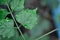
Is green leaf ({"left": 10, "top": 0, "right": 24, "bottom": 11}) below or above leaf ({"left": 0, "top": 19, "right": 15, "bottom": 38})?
above

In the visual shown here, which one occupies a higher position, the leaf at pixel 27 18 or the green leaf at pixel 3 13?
the green leaf at pixel 3 13

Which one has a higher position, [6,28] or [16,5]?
[16,5]

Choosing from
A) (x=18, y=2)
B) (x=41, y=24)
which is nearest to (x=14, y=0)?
(x=18, y=2)

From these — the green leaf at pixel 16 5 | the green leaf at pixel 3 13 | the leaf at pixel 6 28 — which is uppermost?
the green leaf at pixel 16 5

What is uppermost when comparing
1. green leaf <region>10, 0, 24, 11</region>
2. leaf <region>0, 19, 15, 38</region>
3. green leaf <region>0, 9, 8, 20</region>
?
green leaf <region>10, 0, 24, 11</region>
